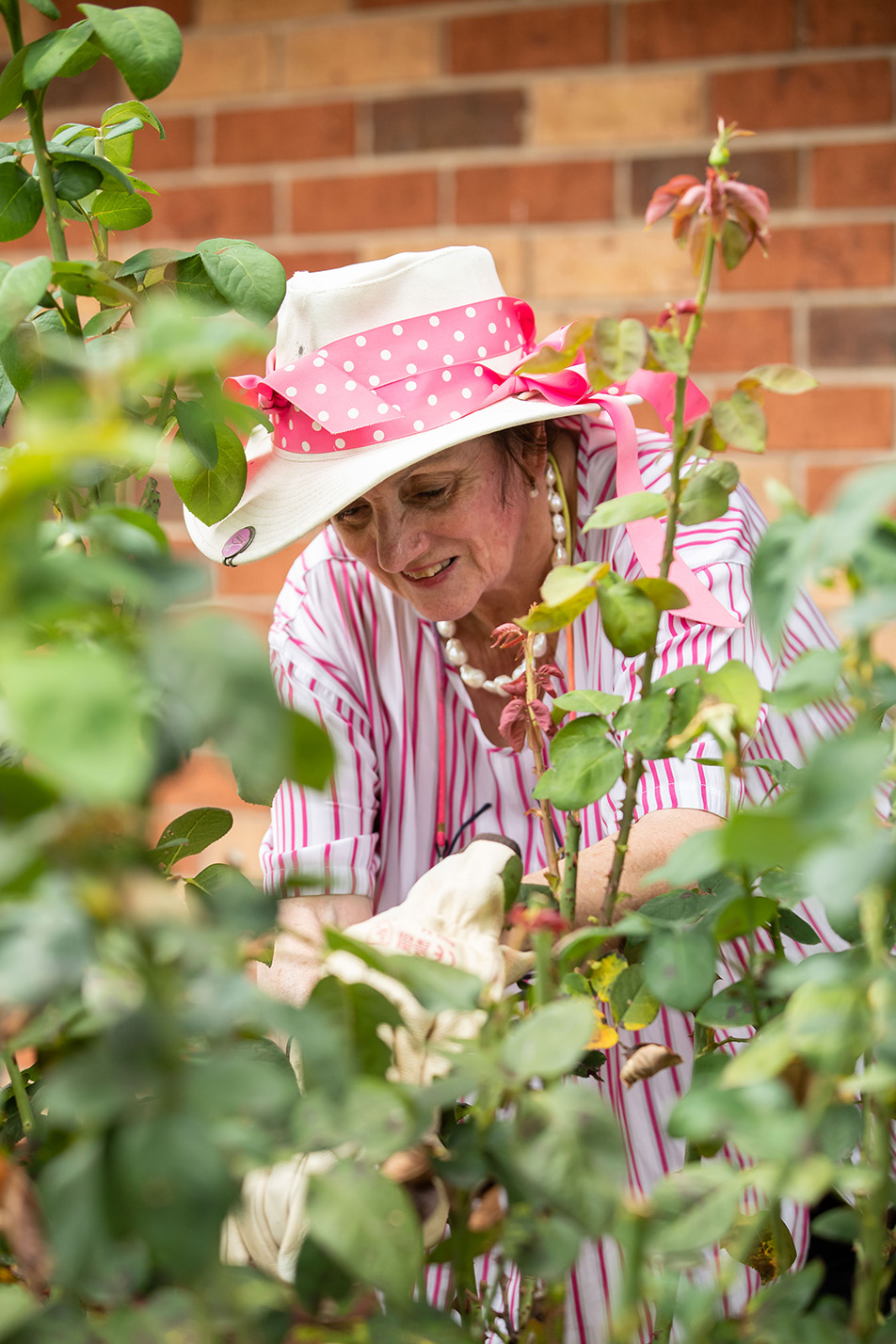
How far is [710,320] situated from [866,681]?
4.87 ft

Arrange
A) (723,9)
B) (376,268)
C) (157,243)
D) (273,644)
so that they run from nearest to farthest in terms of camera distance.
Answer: (376,268)
(273,644)
(723,9)
(157,243)

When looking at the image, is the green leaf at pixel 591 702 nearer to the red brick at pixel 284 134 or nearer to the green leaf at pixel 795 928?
the green leaf at pixel 795 928

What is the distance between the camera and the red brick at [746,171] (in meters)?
1.69

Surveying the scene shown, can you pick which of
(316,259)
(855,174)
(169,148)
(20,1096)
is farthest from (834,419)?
(20,1096)

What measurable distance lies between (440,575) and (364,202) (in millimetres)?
1019

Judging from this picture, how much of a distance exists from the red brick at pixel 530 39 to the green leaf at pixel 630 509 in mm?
1500

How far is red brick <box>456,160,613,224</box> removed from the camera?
1.76m

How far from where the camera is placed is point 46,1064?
458mm

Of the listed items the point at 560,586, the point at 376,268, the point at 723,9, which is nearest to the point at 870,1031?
the point at 560,586

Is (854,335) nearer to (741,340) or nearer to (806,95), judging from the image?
(741,340)

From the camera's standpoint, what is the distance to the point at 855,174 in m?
1.67

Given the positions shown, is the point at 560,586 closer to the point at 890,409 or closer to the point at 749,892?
the point at 749,892

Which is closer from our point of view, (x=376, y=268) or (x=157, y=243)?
(x=376, y=268)

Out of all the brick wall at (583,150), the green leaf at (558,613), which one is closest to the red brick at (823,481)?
the brick wall at (583,150)
